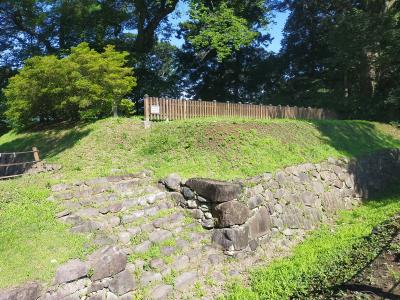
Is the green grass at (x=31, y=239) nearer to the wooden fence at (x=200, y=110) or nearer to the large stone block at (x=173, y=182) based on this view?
the large stone block at (x=173, y=182)

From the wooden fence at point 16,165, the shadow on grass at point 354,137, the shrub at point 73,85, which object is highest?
the shrub at point 73,85

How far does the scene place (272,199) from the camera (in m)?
8.77

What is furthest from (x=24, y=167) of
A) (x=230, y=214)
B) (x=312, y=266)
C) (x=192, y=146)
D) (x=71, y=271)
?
(x=312, y=266)

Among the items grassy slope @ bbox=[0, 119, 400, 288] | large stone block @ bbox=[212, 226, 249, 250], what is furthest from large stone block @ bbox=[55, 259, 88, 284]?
large stone block @ bbox=[212, 226, 249, 250]

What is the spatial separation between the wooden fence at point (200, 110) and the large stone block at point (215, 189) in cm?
509

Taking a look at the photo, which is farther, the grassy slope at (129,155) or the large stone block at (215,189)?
the large stone block at (215,189)

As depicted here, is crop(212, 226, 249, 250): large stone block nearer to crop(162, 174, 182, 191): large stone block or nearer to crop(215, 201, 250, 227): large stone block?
crop(215, 201, 250, 227): large stone block

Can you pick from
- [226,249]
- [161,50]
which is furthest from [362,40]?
[161,50]

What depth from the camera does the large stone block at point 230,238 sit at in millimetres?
7281

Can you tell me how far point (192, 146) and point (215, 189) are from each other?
2.65 m

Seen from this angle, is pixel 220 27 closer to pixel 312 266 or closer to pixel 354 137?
pixel 354 137

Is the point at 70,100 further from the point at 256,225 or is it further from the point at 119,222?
the point at 256,225

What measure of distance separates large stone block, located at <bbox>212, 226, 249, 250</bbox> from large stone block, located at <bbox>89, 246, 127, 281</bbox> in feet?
7.12

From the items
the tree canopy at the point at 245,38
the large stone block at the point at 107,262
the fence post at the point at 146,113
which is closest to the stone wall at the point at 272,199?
the large stone block at the point at 107,262
